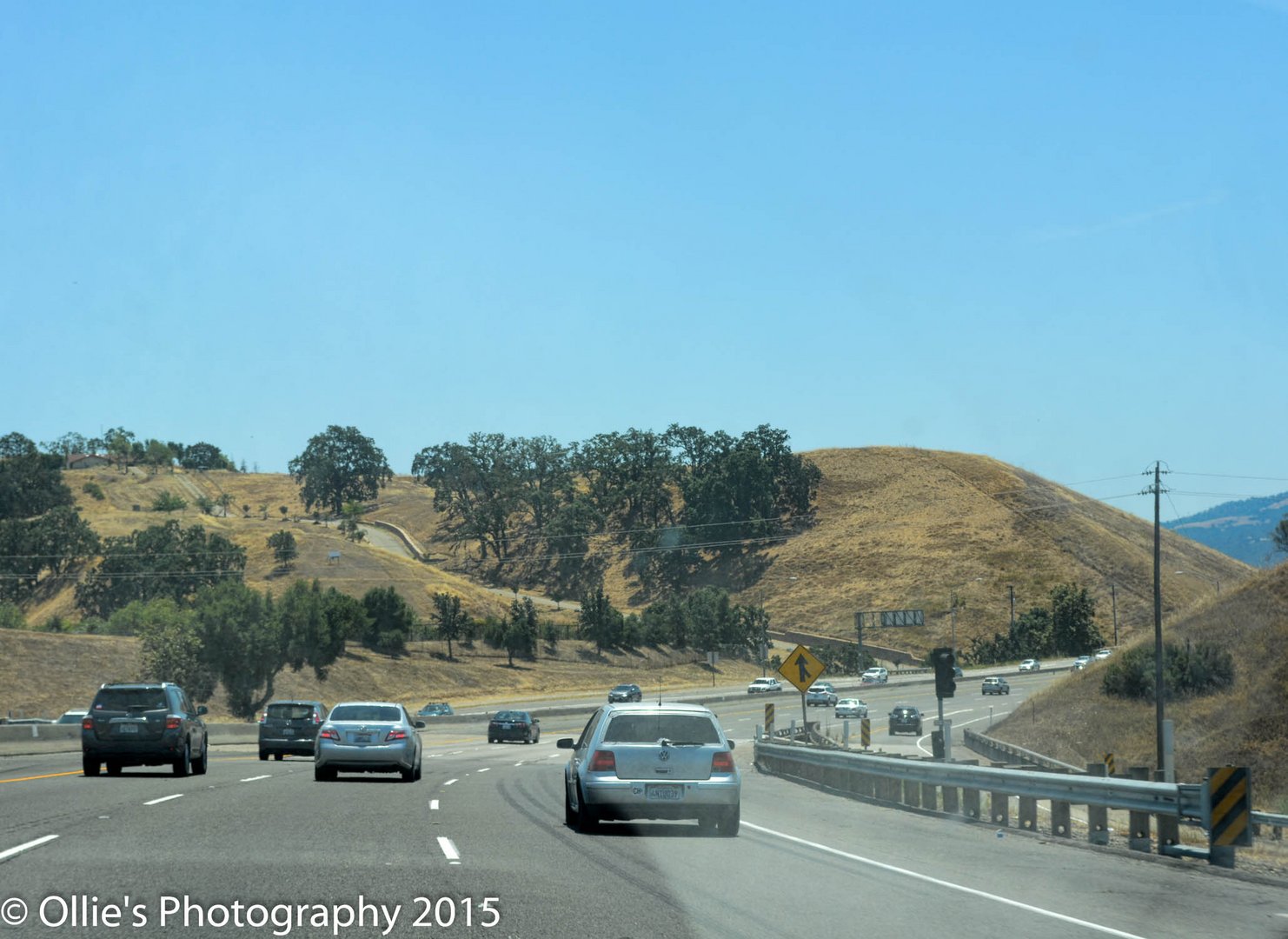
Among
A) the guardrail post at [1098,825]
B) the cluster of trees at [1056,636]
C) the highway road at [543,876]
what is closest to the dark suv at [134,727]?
the highway road at [543,876]

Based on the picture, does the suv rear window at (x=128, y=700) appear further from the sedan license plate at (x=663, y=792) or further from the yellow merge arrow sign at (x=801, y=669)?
the yellow merge arrow sign at (x=801, y=669)

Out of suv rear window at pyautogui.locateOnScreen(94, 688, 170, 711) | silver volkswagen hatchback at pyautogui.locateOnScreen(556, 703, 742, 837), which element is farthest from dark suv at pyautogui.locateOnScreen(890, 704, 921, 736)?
silver volkswagen hatchback at pyautogui.locateOnScreen(556, 703, 742, 837)

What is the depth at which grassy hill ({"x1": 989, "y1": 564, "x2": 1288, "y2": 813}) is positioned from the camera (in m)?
46.2

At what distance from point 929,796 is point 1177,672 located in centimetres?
3747

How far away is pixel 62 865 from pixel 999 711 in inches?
2707

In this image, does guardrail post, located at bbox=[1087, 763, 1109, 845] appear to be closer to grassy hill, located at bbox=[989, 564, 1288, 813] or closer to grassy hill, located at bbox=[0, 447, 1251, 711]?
grassy hill, located at bbox=[989, 564, 1288, 813]

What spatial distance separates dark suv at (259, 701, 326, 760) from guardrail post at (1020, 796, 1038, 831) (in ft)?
81.4

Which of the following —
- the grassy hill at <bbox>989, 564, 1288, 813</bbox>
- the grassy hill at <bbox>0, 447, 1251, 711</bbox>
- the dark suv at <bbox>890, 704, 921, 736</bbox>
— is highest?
the grassy hill at <bbox>0, 447, 1251, 711</bbox>

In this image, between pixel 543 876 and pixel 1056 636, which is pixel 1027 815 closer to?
pixel 543 876

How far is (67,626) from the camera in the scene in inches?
4102

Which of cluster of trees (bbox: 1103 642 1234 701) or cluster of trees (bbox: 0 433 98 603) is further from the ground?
cluster of trees (bbox: 0 433 98 603)

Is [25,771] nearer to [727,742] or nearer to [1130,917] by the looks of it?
[727,742]

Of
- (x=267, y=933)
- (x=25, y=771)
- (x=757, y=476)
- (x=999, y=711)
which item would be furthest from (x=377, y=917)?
(x=757, y=476)

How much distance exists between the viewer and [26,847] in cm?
1326
